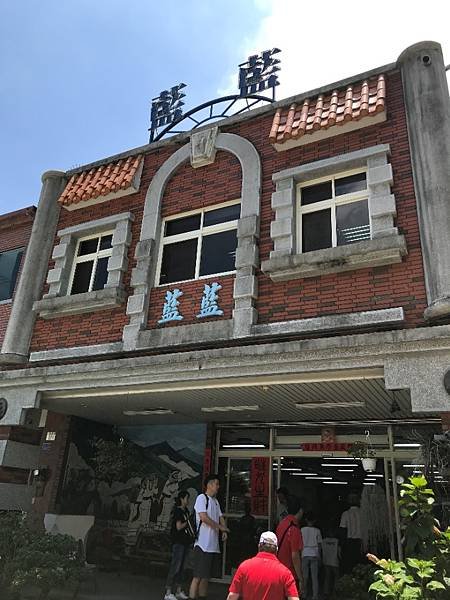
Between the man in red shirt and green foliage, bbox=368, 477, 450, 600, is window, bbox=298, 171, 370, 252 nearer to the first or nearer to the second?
green foliage, bbox=368, 477, 450, 600

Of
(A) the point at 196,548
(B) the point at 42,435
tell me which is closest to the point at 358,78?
(A) the point at 196,548

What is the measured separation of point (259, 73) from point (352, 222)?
206 inches

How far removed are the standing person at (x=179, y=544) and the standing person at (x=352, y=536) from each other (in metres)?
3.38

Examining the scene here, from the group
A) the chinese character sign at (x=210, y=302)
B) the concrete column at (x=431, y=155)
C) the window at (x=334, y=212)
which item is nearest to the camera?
the concrete column at (x=431, y=155)

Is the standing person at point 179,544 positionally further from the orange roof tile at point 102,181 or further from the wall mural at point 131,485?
the orange roof tile at point 102,181

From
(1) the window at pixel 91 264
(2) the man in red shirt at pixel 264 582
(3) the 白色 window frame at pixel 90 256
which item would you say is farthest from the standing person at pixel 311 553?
(3) the 白色 window frame at pixel 90 256

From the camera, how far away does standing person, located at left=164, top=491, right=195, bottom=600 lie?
25.8 ft

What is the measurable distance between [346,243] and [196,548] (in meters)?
4.90

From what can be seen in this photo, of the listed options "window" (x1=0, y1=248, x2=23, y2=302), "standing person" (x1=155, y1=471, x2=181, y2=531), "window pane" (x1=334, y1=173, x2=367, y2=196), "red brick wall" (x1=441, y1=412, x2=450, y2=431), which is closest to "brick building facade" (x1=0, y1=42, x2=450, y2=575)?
"window pane" (x1=334, y1=173, x2=367, y2=196)

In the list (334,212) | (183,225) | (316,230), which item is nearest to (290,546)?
(316,230)

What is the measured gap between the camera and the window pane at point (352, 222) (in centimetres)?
775

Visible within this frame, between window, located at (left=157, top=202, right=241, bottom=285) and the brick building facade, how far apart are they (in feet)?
0.12

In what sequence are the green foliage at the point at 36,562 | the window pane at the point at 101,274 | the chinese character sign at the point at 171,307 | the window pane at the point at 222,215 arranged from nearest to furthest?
the green foliage at the point at 36,562
the chinese character sign at the point at 171,307
the window pane at the point at 222,215
the window pane at the point at 101,274

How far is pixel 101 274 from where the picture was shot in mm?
10195
